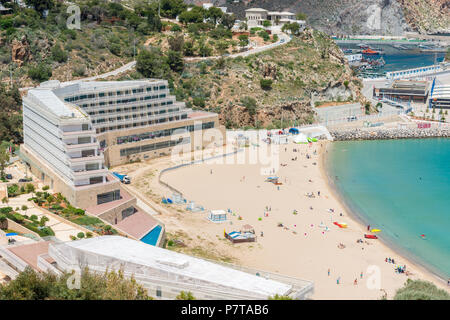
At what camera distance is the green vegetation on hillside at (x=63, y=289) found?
25.8 m

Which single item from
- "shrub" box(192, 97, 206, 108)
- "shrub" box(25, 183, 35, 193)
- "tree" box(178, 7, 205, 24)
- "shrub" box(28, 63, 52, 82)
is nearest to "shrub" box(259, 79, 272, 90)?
"shrub" box(192, 97, 206, 108)

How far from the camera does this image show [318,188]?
62.8m

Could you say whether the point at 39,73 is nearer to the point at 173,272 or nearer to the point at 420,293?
the point at 173,272

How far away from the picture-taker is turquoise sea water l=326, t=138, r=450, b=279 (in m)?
49.9

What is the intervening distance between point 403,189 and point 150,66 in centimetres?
4754

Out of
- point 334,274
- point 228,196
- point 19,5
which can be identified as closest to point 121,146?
point 228,196

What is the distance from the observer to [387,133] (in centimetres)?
9094

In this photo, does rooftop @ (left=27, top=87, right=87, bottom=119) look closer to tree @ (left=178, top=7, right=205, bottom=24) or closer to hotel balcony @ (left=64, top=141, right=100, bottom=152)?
hotel balcony @ (left=64, top=141, right=100, bottom=152)

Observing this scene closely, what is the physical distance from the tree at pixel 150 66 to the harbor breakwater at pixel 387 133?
1147 inches

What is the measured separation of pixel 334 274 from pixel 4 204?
25853 mm

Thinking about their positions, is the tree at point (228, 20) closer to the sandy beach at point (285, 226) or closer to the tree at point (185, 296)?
the sandy beach at point (285, 226)

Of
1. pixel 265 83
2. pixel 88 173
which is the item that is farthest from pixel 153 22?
pixel 88 173

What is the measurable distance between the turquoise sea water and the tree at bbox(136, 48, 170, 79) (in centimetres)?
3069

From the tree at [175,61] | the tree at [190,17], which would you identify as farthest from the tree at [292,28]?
the tree at [175,61]
